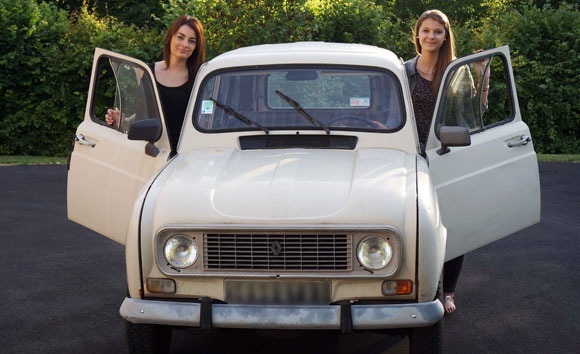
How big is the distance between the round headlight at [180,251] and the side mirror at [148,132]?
4.43 ft

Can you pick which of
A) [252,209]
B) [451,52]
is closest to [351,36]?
[451,52]

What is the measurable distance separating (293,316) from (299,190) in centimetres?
73

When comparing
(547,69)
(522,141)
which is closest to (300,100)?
(522,141)

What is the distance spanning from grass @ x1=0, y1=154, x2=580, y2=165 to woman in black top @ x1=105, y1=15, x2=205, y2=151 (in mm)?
11096

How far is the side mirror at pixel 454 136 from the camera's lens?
593cm

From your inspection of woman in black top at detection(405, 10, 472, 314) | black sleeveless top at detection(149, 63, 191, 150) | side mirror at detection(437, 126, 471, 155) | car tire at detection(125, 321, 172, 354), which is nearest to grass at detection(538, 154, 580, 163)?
woman in black top at detection(405, 10, 472, 314)

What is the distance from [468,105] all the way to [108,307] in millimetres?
3087

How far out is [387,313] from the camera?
4.80 meters

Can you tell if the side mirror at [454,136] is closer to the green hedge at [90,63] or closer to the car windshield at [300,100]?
the car windshield at [300,100]

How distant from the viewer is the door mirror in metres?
6.17

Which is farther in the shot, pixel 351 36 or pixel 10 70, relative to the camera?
pixel 10 70

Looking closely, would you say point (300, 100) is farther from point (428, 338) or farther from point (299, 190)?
point (428, 338)

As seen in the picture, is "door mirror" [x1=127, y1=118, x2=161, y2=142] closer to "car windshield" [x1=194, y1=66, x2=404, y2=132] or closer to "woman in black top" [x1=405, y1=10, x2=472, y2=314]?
"car windshield" [x1=194, y1=66, x2=404, y2=132]

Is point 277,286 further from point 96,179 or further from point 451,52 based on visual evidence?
point 451,52
